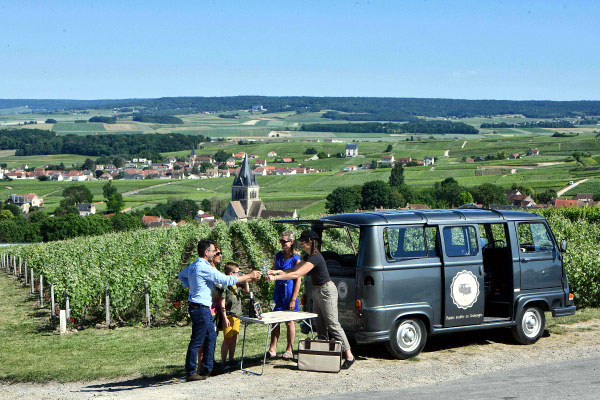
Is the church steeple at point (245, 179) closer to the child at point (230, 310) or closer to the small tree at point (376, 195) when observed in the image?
the small tree at point (376, 195)

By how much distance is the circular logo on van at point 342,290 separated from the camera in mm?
10578

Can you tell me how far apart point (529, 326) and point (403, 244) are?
2.82 metres

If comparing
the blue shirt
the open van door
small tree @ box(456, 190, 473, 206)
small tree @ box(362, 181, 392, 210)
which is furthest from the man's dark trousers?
small tree @ box(362, 181, 392, 210)

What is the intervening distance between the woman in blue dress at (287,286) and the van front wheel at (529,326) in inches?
144

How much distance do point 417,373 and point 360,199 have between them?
9471 cm

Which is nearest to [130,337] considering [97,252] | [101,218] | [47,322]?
[47,322]

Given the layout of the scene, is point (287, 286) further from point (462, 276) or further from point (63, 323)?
point (63, 323)

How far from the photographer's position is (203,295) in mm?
9500

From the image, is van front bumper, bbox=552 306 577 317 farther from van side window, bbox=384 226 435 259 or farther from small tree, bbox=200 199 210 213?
small tree, bbox=200 199 210 213

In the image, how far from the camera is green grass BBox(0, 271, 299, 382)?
10.7 m

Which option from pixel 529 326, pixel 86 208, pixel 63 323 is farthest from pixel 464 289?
pixel 86 208

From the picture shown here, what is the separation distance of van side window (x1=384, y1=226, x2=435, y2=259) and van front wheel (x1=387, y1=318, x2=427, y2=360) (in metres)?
0.95

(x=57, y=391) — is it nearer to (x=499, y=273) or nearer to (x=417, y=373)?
(x=417, y=373)

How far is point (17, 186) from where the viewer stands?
14088 cm
